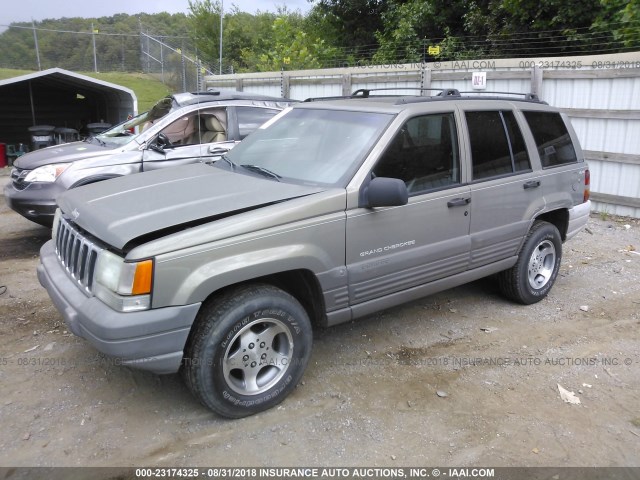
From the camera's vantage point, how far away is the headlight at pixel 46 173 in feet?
21.3

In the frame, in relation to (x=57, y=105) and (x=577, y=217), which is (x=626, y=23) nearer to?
(x=577, y=217)

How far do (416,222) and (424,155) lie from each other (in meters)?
0.53

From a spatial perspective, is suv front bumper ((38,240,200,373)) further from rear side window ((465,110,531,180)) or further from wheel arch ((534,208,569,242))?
wheel arch ((534,208,569,242))

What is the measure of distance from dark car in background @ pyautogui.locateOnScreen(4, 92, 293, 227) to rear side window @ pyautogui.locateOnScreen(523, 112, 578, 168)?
381 centimetres

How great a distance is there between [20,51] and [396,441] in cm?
2368

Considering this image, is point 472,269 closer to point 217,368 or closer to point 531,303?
point 531,303

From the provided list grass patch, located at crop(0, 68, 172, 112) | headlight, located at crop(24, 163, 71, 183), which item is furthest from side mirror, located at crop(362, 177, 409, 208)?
grass patch, located at crop(0, 68, 172, 112)

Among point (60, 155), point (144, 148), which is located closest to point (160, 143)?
point (144, 148)

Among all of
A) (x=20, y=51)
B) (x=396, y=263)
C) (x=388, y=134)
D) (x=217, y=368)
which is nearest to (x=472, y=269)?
(x=396, y=263)

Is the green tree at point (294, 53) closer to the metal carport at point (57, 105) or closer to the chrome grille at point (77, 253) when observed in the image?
the metal carport at point (57, 105)

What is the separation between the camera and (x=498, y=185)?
4.51 meters

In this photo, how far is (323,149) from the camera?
402 cm

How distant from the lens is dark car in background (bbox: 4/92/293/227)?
6.46m

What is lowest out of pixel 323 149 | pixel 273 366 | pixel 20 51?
pixel 273 366
